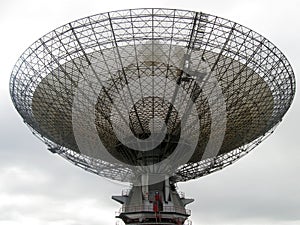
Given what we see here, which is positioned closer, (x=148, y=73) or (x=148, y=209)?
(x=148, y=73)

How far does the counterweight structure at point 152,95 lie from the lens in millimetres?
30562

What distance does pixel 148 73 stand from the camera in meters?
32.3

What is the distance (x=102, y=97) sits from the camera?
33.6 meters

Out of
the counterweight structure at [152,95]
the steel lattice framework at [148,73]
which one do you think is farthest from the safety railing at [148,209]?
the steel lattice framework at [148,73]

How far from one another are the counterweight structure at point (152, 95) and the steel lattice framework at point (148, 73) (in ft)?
0.23

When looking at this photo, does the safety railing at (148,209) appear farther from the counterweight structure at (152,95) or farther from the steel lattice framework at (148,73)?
the steel lattice framework at (148,73)

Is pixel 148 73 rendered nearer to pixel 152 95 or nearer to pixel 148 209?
pixel 152 95

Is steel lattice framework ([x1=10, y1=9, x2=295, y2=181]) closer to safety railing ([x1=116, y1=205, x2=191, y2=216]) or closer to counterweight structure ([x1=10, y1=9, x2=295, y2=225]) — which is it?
counterweight structure ([x1=10, y1=9, x2=295, y2=225])

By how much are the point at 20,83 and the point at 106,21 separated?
28.9 feet

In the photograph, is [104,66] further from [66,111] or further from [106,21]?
[66,111]

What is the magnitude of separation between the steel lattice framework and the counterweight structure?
2.8 inches

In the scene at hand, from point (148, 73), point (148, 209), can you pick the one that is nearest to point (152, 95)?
point (148, 73)

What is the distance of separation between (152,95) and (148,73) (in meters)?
2.39

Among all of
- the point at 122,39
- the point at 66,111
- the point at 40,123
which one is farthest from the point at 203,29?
the point at 40,123
